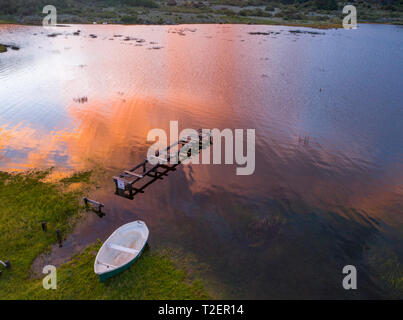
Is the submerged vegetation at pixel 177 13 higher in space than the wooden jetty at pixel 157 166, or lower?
higher

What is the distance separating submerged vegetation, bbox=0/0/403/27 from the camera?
145250mm

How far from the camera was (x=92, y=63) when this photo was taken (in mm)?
73938

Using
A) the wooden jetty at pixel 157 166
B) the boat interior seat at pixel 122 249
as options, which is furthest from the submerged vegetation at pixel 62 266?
the wooden jetty at pixel 157 166

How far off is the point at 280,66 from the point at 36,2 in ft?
491

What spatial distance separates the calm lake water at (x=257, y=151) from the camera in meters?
21.1

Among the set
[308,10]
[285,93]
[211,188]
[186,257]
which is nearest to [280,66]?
[285,93]

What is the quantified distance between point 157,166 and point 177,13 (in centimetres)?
16529

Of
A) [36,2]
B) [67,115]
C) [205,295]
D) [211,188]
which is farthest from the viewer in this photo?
[36,2]

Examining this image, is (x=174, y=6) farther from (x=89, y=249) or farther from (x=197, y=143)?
(x=89, y=249)

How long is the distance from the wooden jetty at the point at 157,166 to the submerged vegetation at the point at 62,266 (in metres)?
4.45

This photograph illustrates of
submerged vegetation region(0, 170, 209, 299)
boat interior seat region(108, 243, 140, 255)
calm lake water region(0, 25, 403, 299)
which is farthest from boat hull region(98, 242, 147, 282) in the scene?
calm lake water region(0, 25, 403, 299)

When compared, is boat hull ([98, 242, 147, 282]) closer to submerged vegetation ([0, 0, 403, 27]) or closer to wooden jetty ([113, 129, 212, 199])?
wooden jetty ([113, 129, 212, 199])

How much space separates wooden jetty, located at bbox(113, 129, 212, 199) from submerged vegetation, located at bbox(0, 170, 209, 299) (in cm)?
445

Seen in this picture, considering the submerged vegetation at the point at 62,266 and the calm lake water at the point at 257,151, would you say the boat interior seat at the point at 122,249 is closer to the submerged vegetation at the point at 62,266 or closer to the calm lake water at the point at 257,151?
the submerged vegetation at the point at 62,266
